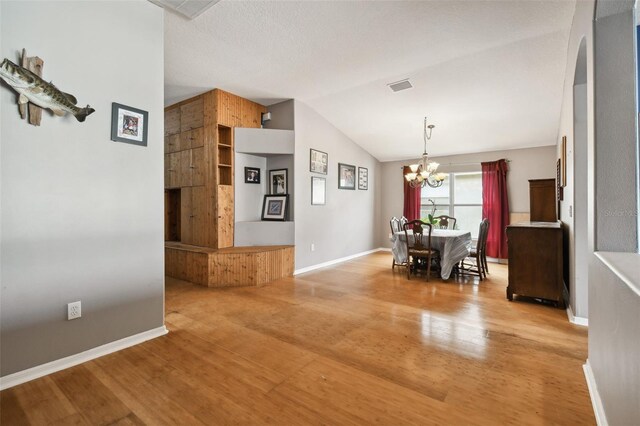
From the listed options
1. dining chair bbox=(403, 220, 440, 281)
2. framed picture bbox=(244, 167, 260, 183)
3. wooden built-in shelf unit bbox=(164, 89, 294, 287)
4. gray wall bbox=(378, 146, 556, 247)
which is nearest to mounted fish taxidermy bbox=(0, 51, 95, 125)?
wooden built-in shelf unit bbox=(164, 89, 294, 287)

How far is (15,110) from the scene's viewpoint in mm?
1878

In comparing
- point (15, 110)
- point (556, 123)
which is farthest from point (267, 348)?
point (556, 123)

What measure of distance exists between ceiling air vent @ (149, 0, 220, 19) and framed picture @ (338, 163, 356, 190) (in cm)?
378

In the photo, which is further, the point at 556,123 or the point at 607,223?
the point at 556,123

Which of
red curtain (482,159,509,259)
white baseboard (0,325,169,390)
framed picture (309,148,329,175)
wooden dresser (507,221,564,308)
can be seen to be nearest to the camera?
white baseboard (0,325,169,390)

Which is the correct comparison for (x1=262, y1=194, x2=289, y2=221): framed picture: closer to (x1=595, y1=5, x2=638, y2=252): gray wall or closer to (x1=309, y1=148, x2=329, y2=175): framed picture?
(x1=309, y1=148, x2=329, y2=175): framed picture

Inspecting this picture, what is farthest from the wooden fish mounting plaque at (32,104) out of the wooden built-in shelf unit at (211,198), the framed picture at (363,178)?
the framed picture at (363,178)

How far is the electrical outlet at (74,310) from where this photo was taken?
2.11m

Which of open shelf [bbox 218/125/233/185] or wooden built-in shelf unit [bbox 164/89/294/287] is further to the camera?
open shelf [bbox 218/125/233/185]

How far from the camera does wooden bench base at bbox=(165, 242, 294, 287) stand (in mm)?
4227

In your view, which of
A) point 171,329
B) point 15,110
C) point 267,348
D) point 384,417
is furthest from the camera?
point 171,329

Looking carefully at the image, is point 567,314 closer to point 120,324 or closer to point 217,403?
→ point 217,403

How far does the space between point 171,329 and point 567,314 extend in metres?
3.95

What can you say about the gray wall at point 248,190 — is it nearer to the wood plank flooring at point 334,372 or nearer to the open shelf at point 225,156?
the open shelf at point 225,156
